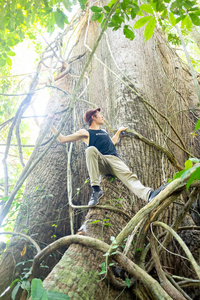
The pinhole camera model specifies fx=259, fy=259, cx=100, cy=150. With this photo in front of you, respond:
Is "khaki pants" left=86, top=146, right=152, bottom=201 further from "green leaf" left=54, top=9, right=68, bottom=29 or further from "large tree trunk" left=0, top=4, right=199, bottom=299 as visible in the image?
"green leaf" left=54, top=9, right=68, bottom=29

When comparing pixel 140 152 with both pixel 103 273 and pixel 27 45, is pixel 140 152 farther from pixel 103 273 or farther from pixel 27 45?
pixel 27 45

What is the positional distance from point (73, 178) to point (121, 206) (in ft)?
3.56

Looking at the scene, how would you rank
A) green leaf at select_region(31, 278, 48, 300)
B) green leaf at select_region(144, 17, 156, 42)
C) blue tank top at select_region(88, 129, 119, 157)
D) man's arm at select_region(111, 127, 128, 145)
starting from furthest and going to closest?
man's arm at select_region(111, 127, 128, 145) < blue tank top at select_region(88, 129, 119, 157) < green leaf at select_region(144, 17, 156, 42) < green leaf at select_region(31, 278, 48, 300)

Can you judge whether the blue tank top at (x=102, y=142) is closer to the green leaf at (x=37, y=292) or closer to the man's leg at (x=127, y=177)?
the man's leg at (x=127, y=177)

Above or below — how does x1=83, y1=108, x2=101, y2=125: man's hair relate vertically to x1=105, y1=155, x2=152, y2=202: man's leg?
above

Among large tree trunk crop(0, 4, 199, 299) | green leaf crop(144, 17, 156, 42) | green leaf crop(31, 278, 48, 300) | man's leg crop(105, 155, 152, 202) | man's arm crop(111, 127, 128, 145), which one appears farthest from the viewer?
man's arm crop(111, 127, 128, 145)

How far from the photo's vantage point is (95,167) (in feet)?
6.83

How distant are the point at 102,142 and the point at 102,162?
25cm

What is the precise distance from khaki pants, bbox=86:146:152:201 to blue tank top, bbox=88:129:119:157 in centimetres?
8

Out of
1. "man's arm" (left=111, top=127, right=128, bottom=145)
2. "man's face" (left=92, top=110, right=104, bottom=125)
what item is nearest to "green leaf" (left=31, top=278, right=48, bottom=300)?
"man's arm" (left=111, top=127, right=128, bottom=145)

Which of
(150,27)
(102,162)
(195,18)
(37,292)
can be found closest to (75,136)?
(102,162)

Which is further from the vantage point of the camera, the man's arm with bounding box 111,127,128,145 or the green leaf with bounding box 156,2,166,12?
the man's arm with bounding box 111,127,128,145

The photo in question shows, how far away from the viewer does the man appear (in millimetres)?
1951

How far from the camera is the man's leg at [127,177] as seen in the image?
6.28ft
